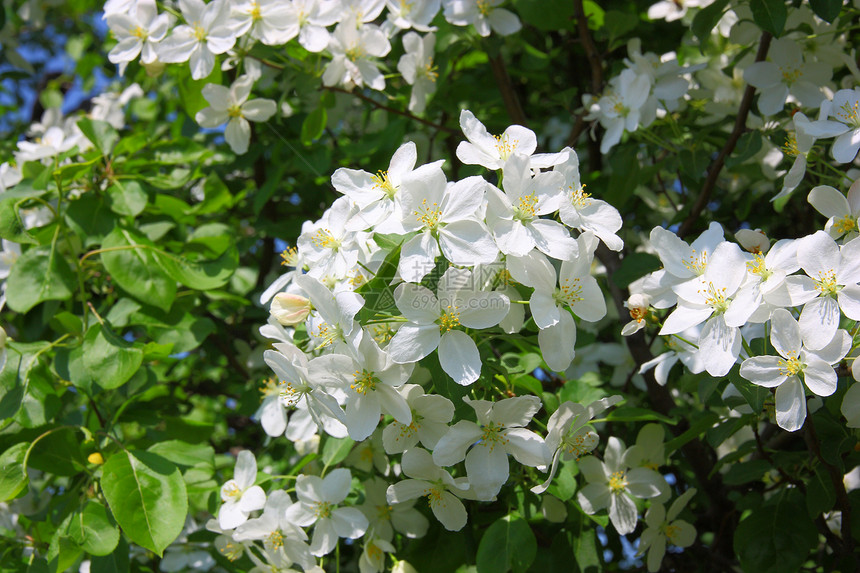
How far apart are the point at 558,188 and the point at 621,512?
3.10 ft

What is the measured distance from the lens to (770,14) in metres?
1.98

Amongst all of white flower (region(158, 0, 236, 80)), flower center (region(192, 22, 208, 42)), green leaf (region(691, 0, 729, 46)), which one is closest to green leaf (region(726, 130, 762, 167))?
green leaf (region(691, 0, 729, 46))

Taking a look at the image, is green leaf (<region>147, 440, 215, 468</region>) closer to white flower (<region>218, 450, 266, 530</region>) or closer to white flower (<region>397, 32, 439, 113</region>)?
white flower (<region>218, 450, 266, 530</region>)

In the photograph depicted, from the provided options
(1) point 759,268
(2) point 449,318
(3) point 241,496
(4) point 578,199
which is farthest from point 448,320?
(3) point 241,496

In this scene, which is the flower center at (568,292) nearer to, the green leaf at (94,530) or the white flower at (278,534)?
the white flower at (278,534)

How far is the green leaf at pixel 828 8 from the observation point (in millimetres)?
1914

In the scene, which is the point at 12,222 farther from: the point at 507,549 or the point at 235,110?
the point at 507,549

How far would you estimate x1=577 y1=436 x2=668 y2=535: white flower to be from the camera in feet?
6.25

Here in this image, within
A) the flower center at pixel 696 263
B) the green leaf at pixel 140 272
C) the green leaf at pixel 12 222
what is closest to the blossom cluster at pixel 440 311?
the flower center at pixel 696 263

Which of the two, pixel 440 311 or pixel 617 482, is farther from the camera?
pixel 617 482

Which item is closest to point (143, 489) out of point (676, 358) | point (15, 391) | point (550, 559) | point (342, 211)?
point (15, 391)

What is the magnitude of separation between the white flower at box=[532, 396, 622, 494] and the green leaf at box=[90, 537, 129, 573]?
120 centimetres

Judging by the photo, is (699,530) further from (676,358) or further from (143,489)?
(143,489)

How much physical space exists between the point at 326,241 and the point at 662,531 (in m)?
1.27
